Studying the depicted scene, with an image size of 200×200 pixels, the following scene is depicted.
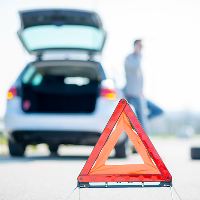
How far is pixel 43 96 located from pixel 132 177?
14.3 feet

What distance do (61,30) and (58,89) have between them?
1184 mm

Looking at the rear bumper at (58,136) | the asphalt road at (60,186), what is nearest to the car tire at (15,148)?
the rear bumper at (58,136)

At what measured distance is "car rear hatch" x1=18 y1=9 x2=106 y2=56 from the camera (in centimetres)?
616

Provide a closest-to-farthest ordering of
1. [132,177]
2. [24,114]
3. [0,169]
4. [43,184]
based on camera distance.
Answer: [132,177] < [43,184] < [0,169] < [24,114]

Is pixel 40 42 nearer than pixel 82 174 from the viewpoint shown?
No

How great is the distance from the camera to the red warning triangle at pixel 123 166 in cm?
296

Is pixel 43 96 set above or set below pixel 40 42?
below

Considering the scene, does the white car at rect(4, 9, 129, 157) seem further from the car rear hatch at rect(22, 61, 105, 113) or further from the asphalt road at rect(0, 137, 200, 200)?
the asphalt road at rect(0, 137, 200, 200)

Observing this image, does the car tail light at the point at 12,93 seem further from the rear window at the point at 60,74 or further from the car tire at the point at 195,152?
the car tire at the point at 195,152

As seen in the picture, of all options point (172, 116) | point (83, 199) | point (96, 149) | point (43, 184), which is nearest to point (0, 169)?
point (43, 184)

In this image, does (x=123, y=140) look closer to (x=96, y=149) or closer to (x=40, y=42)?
(x=40, y=42)

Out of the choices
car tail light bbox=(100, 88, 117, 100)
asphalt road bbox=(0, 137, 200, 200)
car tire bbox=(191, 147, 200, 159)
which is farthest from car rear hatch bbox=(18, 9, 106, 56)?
car tire bbox=(191, 147, 200, 159)

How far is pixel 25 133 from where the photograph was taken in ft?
20.6

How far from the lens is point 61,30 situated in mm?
6336
